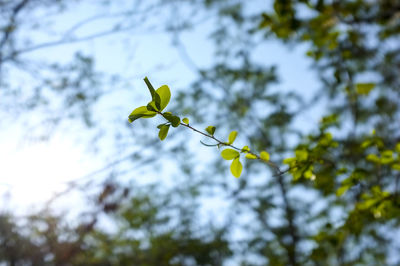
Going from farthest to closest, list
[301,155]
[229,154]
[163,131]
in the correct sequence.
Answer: [301,155] → [229,154] → [163,131]

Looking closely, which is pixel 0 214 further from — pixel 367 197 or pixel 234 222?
pixel 367 197

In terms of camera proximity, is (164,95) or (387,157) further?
(387,157)

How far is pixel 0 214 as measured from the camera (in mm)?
4074

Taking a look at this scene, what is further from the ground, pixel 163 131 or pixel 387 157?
pixel 387 157

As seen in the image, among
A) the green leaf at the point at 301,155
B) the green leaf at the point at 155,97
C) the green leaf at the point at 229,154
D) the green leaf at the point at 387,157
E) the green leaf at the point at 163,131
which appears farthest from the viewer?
the green leaf at the point at 387,157

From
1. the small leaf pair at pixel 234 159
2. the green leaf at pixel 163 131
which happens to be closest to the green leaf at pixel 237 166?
the small leaf pair at pixel 234 159

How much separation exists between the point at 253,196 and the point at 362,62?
3007mm

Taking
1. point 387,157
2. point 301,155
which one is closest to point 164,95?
point 301,155

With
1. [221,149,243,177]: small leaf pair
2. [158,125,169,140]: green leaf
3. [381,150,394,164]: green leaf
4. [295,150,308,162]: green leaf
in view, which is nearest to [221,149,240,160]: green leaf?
[221,149,243,177]: small leaf pair

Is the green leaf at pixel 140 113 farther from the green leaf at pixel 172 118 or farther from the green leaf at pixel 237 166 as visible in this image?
the green leaf at pixel 237 166

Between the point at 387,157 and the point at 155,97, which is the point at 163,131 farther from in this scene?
the point at 387,157

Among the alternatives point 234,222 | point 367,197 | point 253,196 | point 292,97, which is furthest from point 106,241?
point 367,197

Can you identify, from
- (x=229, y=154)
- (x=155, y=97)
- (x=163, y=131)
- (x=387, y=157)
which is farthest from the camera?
(x=387, y=157)

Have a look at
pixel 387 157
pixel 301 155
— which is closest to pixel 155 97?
pixel 301 155
